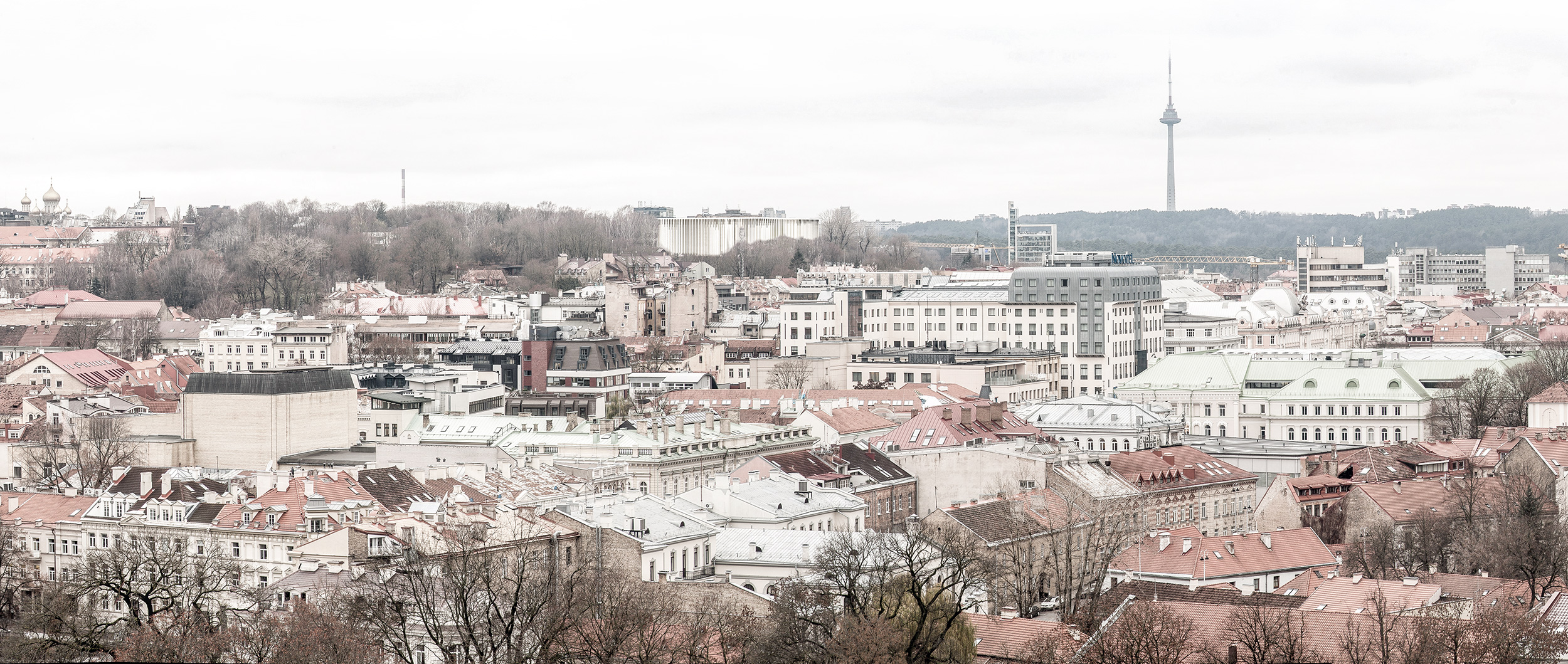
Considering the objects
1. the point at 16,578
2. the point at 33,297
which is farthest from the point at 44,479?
the point at 33,297

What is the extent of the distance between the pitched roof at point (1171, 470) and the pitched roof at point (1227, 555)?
10.0 meters

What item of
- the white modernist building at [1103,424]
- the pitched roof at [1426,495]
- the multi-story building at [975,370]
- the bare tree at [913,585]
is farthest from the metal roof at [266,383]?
the pitched roof at [1426,495]

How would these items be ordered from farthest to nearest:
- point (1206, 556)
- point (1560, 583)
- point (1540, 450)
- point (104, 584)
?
point (1540, 450)
point (1206, 556)
point (1560, 583)
point (104, 584)

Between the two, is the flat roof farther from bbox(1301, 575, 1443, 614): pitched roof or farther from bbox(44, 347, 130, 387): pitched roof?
bbox(44, 347, 130, 387): pitched roof

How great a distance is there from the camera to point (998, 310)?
137 metres

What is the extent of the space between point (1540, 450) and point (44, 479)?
49419 mm

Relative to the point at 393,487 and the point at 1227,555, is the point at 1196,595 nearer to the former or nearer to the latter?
the point at 1227,555

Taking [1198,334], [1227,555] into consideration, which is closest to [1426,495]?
[1227,555]

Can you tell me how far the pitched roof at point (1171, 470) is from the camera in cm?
7419

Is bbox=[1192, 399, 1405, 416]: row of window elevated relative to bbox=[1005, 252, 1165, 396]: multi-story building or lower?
lower

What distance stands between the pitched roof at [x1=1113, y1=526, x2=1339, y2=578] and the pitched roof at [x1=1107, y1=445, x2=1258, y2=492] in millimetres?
10026

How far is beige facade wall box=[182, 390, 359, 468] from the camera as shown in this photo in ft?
282

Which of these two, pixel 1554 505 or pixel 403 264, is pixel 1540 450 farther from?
pixel 403 264

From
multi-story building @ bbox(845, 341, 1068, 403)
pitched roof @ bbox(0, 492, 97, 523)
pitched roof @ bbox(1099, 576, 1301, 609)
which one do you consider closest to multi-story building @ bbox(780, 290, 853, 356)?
multi-story building @ bbox(845, 341, 1068, 403)
